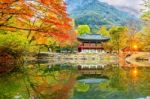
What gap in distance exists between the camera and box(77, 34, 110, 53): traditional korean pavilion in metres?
78.6

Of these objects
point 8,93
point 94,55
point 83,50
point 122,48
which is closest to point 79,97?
point 8,93

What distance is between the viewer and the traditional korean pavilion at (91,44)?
258ft

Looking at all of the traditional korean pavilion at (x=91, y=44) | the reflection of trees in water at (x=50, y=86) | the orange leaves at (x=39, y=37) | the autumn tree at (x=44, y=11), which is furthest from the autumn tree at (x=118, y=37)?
the autumn tree at (x=44, y=11)

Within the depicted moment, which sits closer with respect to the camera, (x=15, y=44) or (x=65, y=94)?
(x=65, y=94)

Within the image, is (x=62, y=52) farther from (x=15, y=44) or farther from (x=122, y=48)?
(x=15, y=44)

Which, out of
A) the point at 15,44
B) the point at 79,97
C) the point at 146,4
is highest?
the point at 146,4

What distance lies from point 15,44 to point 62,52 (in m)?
39.1

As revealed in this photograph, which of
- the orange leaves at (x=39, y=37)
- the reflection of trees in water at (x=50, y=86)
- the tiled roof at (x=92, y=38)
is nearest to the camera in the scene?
the reflection of trees in water at (x=50, y=86)

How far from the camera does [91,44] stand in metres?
81.0

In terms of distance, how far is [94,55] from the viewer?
219 feet

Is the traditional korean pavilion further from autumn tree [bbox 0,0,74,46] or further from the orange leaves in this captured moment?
autumn tree [bbox 0,0,74,46]

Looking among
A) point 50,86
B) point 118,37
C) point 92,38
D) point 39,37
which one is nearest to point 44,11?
point 50,86

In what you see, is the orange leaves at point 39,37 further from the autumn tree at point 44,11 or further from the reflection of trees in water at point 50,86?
the autumn tree at point 44,11

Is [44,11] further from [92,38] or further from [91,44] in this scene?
[91,44]
